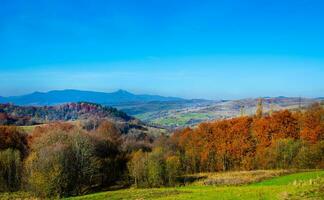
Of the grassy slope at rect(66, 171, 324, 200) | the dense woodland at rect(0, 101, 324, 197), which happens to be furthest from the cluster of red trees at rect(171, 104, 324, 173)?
the grassy slope at rect(66, 171, 324, 200)

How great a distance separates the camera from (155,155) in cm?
8300

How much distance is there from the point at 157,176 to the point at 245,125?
4604 centimetres

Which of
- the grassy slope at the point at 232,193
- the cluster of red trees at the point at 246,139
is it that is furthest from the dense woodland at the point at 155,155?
the grassy slope at the point at 232,193

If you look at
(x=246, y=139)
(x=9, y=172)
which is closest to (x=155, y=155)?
(x=9, y=172)

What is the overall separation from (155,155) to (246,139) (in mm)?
40267

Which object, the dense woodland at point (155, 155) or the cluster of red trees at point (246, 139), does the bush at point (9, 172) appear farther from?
the cluster of red trees at point (246, 139)

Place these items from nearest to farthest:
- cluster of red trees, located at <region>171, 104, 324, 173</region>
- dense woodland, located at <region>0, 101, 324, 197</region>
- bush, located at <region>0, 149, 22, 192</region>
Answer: dense woodland, located at <region>0, 101, 324, 197</region> → bush, located at <region>0, 149, 22, 192</region> → cluster of red trees, located at <region>171, 104, 324, 173</region>

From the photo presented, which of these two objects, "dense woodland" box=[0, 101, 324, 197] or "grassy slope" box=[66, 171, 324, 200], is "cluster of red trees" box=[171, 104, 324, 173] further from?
"grassy slope" box=[66, 171, 324, 200]

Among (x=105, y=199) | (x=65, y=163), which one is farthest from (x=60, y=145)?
(x=105, y=199)

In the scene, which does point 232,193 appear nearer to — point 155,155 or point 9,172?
point 155,155

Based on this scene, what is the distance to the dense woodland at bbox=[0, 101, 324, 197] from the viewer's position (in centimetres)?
7488

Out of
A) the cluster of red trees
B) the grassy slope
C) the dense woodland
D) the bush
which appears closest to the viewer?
the grassy slope

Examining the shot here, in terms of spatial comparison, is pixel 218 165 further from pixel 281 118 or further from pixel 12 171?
pixel 12 171

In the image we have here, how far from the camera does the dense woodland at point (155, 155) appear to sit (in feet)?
246
